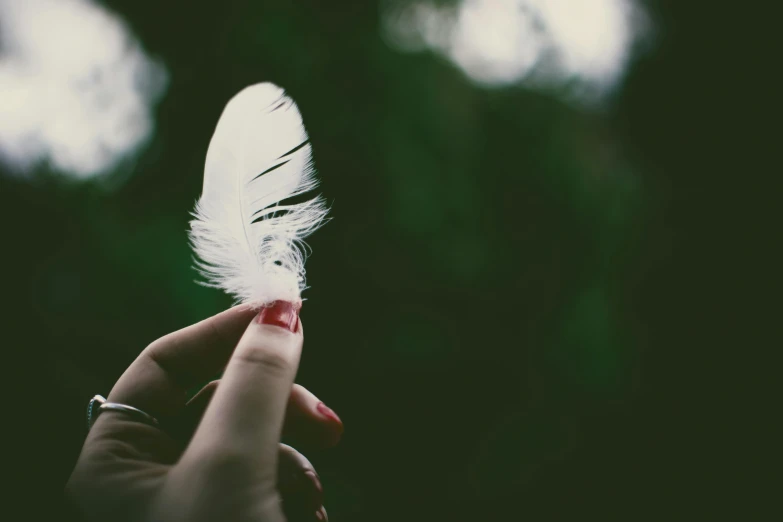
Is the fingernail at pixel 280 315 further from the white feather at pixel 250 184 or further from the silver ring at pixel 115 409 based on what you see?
the silver ring at pixel 115 409

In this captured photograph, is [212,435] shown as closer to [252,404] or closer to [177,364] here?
[252,404]

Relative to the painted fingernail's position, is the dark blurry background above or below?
above

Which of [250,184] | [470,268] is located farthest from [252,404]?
[470,268]

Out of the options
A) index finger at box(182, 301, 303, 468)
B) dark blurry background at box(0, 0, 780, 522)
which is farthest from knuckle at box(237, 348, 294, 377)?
dark blurry background at box(0, 0, 780, 522)

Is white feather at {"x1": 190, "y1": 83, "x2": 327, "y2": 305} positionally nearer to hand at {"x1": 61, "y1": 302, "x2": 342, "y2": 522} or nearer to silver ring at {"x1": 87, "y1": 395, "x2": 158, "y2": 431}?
hand at {"x1": 61, "y1": 302, "x2": 342, "y2": 522}

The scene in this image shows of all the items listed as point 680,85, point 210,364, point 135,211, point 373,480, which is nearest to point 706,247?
point 680,85

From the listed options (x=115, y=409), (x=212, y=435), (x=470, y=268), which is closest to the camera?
(x=212, y=435)

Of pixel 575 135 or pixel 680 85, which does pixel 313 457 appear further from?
pixel 680 85
